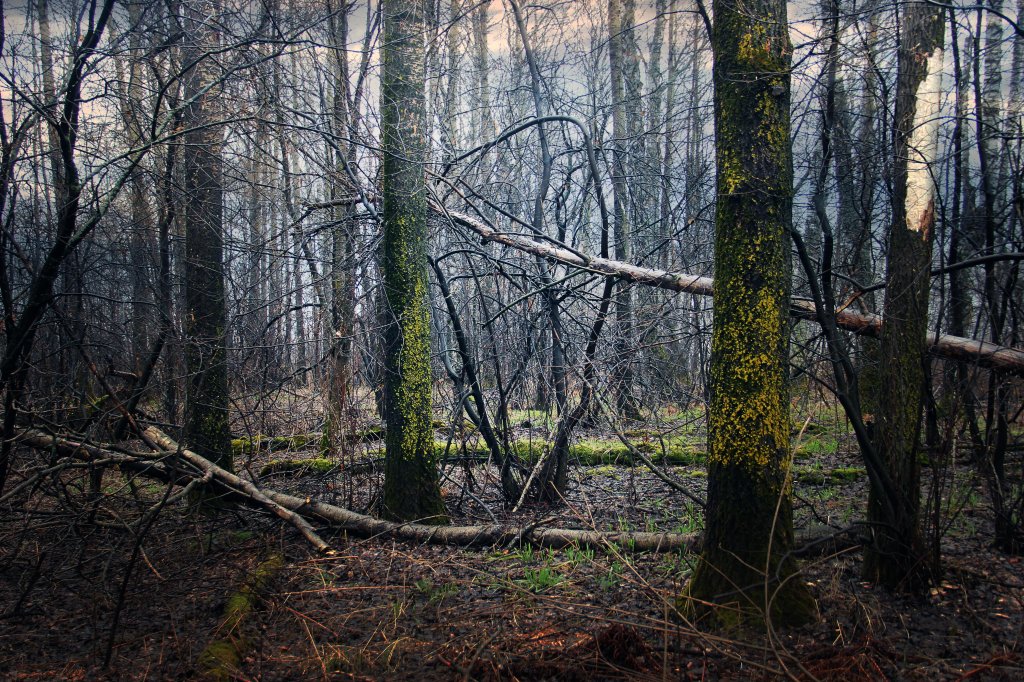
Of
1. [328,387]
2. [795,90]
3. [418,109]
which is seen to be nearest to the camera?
[795,90]

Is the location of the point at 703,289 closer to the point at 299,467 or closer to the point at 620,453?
the point at 620,453

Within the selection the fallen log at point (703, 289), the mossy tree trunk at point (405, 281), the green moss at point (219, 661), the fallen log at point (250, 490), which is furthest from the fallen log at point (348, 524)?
the fallen log at point (703, 289)

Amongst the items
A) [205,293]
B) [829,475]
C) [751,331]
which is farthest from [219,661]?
[829,475]

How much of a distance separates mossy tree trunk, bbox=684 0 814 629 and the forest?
18mm

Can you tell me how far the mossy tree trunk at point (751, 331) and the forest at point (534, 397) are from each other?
0.02 meters

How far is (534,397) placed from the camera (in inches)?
336

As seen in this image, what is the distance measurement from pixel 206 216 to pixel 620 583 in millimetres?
5791

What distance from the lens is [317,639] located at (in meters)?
3.98

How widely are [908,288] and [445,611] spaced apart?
376 cm

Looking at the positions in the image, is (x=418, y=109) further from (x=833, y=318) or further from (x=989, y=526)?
(x=989, y=526)

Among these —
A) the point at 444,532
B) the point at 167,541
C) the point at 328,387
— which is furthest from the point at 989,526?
the point at 167,541

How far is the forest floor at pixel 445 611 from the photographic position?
130 inches

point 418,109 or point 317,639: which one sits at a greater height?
point 418,109

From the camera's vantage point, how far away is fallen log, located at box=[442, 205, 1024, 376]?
472 cm
